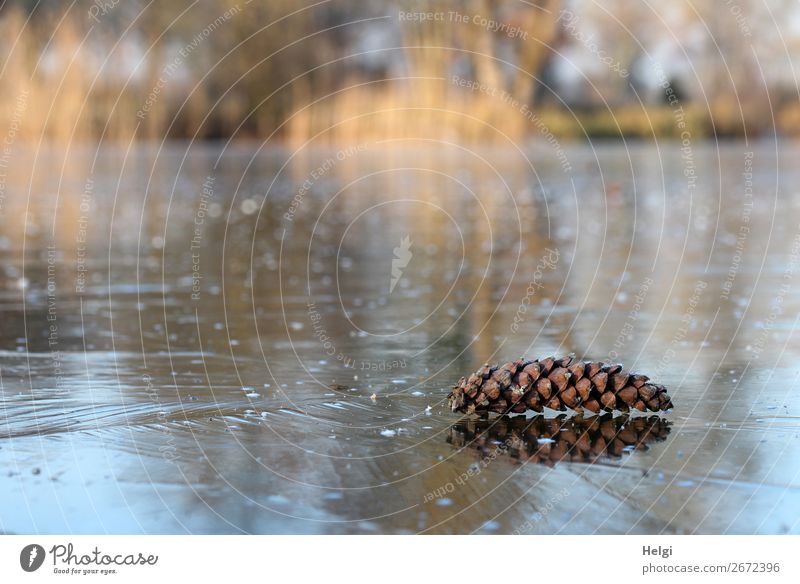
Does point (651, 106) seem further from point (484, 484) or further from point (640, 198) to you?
point (484, 484)

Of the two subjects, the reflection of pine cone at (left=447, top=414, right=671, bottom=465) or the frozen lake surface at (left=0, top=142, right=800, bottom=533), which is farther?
the reflection of pine cone at (left=447, top=414, right=671, bottom=465)

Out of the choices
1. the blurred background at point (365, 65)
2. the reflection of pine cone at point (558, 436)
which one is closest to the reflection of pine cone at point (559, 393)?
the reflection of pine cone at point (558, 436)

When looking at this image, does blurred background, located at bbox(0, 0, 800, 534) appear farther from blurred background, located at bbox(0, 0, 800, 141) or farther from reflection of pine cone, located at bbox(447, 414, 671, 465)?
blurred background, located at bbox(0, 0, 800, 141)

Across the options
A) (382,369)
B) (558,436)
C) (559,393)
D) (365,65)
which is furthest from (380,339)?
(365,65)

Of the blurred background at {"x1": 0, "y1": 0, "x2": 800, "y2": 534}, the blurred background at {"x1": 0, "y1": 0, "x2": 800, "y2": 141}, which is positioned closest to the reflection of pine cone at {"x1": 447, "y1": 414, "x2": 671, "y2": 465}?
the blurred background at {"x1": 0, "y1": 0, "x2": 800, "y2": 534}

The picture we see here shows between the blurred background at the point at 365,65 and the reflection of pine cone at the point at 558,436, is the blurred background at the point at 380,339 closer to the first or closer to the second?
the reflection of pine cone at the point at 558,436

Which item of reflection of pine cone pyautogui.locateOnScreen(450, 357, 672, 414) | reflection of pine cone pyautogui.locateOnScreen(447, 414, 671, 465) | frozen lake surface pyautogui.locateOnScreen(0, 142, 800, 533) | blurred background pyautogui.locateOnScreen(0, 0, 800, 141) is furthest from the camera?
blurred background pyautogui.locateOnScreen(0, 0, 800, 141)
